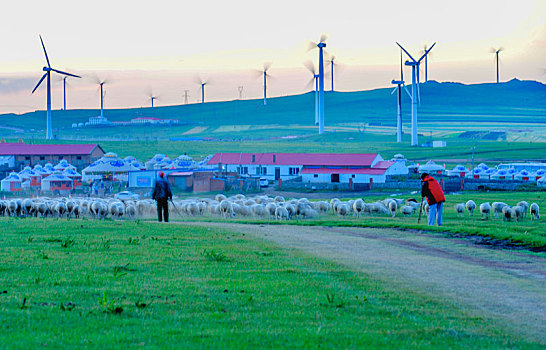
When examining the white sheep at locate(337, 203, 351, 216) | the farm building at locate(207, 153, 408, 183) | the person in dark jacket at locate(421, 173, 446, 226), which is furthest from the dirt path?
the farm building at locate(207, 153, 408, 183)

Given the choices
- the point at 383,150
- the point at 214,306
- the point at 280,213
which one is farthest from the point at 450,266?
the point at 383,150

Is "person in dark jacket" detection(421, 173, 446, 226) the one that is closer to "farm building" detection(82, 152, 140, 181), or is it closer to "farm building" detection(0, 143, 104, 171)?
"farm building" detection(82, 152, 140, 181)

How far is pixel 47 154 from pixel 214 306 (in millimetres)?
113858

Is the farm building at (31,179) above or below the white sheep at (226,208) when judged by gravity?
above

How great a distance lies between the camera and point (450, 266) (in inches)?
602

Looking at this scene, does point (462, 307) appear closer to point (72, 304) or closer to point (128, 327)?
point (128, 327)

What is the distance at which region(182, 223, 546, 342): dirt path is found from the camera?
10.8m

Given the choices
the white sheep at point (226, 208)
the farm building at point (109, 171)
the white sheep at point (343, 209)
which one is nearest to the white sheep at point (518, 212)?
the white sheep at point (343, 209)

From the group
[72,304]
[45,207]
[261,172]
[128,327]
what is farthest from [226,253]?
[261,172]

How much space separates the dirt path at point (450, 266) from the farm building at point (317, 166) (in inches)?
2494

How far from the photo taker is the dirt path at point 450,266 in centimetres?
1077

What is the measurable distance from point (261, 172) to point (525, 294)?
84557 millimetres

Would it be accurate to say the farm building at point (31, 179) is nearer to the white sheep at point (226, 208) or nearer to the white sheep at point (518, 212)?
the white sheep at point (226, 208)

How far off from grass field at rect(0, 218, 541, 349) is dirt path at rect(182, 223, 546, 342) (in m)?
0.50
